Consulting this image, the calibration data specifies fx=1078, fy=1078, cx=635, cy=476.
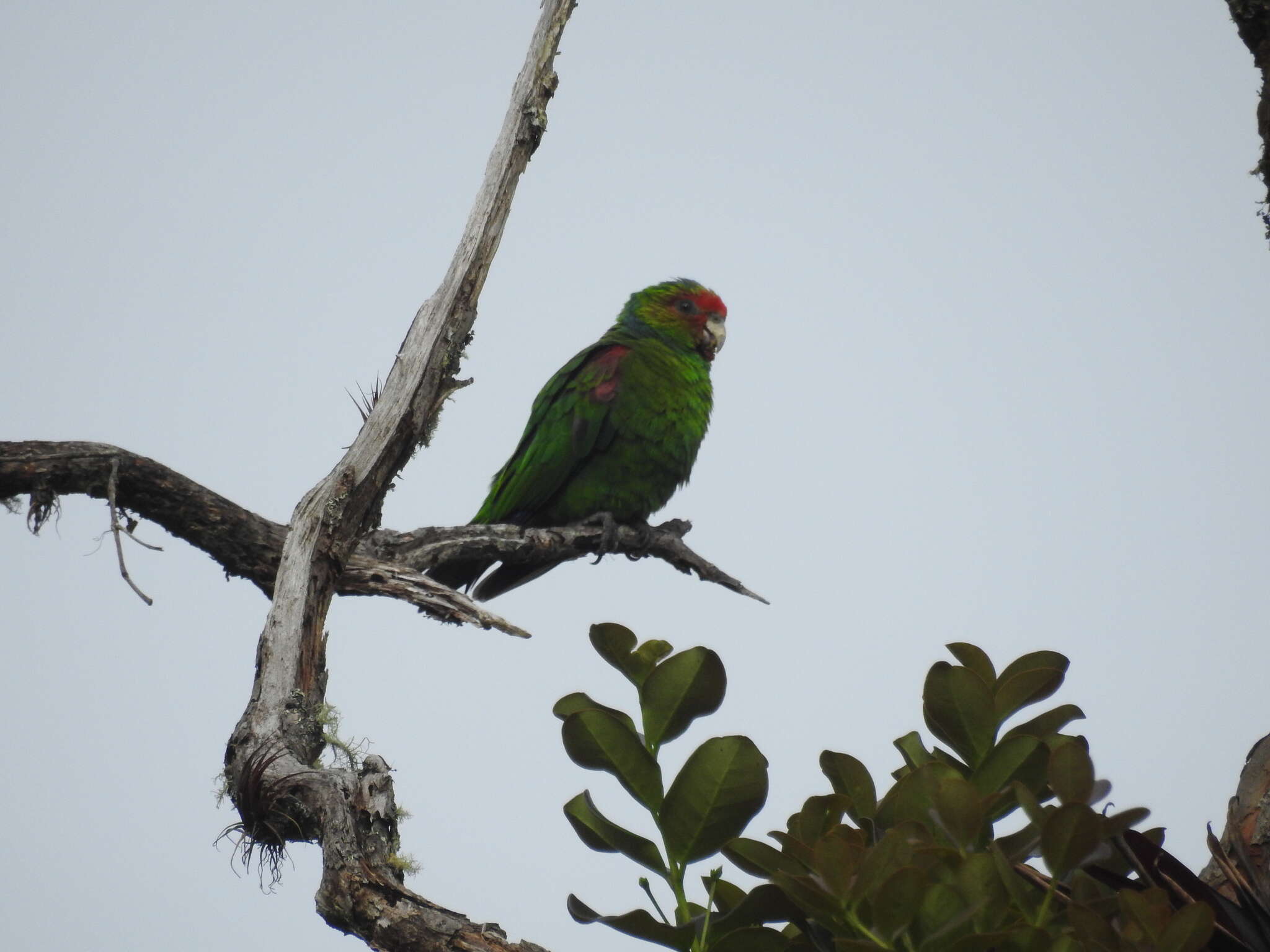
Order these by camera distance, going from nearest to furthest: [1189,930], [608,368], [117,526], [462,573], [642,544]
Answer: [1189,930] → [117,526] → [462,573] → [642,544] → [608,368]

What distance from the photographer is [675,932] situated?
3.54 ft

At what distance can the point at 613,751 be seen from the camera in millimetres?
1145

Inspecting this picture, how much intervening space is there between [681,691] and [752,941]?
26 centimetres

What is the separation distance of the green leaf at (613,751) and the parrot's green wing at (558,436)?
4340 mm

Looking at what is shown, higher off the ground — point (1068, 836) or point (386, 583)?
point (386, 583)

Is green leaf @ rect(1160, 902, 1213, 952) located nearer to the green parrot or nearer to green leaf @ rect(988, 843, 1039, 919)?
green leaf @ rect(988, 843, 1039, 919)

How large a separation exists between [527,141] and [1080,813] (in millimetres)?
3010

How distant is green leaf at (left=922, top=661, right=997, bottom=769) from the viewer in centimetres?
116

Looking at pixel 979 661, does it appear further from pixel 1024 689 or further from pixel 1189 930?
pixel 1189 930

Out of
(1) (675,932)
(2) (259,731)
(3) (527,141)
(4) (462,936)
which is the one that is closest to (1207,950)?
(1) (675,932)

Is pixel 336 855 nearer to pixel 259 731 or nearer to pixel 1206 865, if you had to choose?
pixel 259 731

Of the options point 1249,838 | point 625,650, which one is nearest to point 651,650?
point 625,650

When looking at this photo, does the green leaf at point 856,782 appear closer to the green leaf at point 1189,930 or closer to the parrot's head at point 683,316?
the green leaf at point 1189,930

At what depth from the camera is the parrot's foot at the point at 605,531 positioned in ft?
17.3
